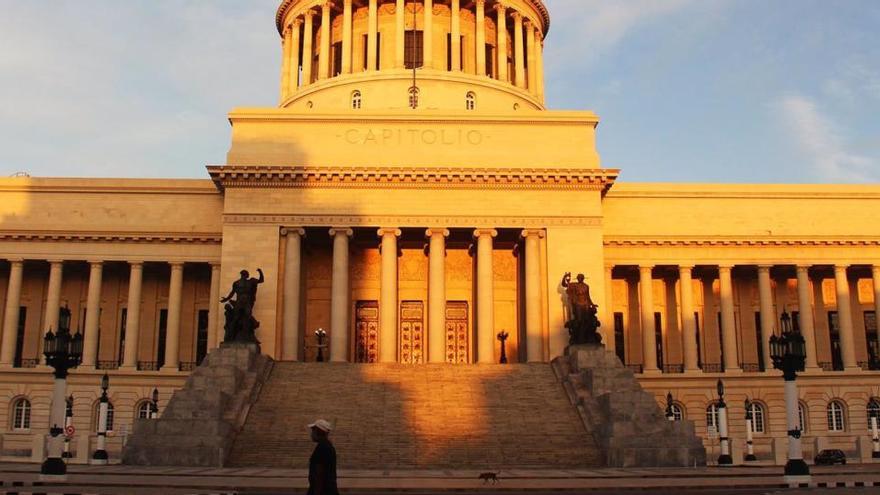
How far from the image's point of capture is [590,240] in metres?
47.8

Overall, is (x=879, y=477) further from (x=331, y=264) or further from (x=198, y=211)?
(x=198, y=211)


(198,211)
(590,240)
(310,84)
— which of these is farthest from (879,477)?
(310,84)

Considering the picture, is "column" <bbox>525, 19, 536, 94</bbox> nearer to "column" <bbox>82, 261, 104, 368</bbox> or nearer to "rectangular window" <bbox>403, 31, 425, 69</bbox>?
"rectangular window" <bbox>403, 31, 425, 69</bbox>

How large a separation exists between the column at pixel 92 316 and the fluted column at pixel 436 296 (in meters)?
17.8

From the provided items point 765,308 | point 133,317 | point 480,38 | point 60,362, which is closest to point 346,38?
point 480,38

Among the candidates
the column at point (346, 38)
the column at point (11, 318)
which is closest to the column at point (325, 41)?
the column at point (346, 38)

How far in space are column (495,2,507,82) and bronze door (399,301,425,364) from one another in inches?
809

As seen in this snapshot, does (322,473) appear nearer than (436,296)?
Yes

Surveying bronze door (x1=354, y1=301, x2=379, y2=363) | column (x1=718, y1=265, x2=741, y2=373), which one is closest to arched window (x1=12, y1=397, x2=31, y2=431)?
bronze door (x1=354, y1=301, x2=379, y2=363)

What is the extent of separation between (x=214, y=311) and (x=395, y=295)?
31.5 feet

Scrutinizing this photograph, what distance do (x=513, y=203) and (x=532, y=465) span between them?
19.2 metres

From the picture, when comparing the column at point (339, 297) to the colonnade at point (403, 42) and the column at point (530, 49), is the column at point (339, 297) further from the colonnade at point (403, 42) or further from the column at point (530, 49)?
the column at point (530, 49)

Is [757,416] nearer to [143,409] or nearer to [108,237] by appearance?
[143,409]

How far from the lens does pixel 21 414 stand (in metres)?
50.3
